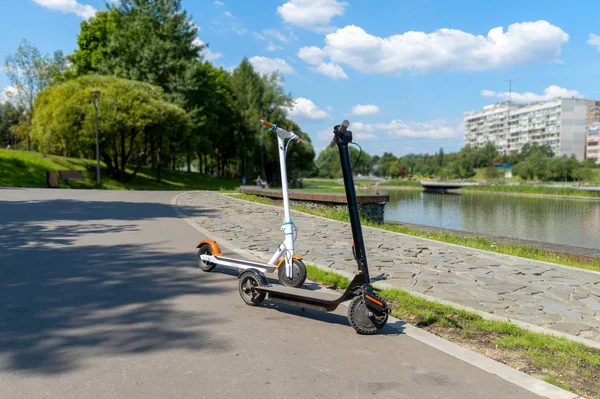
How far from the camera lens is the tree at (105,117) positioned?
101ft

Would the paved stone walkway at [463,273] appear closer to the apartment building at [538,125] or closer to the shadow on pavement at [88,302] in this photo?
the shadow on pavement at [88,302]

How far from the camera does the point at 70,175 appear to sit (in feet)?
93.7

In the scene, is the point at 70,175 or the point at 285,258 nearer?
the point at 285,258

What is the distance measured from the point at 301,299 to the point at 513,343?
6.24 ft

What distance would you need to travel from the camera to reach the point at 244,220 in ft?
41.2

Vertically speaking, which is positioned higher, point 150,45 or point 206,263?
point 150,45

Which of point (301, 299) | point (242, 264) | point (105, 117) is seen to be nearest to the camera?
point (301, 299)

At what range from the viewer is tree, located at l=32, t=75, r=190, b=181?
3078 cm

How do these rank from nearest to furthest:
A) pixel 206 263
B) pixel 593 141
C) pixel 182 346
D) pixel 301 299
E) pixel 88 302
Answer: pixel 182 346
pixel 301 299
pixel 88 302
pixel 206 263
pixel 593 141

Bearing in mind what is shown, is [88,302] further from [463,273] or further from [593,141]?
[593,141]

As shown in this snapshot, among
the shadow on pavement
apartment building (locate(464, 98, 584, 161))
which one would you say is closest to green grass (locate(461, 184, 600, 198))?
the shadow on pavement

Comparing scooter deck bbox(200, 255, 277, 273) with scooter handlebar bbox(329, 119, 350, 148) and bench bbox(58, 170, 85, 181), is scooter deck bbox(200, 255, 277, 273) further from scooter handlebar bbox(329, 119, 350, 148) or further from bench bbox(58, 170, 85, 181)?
bench bbox(58, 170, 85, 181)

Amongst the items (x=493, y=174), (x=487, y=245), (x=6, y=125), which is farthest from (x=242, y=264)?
(x=493, y=174)

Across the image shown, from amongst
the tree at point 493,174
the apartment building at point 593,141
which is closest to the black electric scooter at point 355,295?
the tree at point 493,174
